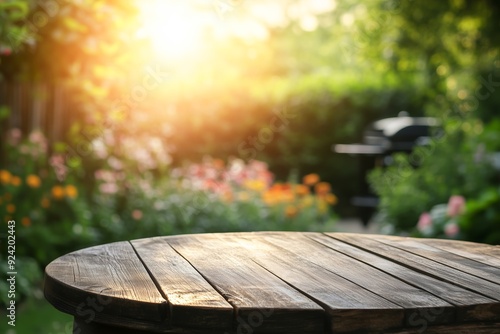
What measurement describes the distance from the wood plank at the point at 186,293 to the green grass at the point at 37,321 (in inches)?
87.9

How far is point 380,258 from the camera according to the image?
2.29m

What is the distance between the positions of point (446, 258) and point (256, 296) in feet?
2.66

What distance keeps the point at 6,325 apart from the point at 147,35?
197 cm

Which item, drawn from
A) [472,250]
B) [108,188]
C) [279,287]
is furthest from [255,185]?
[279,287]

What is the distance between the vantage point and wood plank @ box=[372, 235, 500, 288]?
82.2 inches

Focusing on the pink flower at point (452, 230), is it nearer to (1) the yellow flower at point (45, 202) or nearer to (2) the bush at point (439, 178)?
(2) the bush at point (439, 178)

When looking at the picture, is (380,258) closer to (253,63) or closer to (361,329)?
(361,329)

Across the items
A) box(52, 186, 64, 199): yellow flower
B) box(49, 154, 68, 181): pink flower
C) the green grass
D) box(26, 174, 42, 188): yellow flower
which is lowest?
the green grass

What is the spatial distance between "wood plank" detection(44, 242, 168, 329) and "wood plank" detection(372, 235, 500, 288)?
852mm

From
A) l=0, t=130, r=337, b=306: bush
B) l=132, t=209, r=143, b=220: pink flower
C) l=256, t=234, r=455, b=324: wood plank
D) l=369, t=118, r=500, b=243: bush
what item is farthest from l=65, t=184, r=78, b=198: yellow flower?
l=256, t=234, r=455, b=324: wood plank

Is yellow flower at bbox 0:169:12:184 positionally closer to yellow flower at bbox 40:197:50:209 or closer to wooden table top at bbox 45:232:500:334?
yellow flower at bbox 40:197:50:209

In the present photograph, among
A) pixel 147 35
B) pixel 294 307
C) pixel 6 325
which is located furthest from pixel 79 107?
pixel 294 307

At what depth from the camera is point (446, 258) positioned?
2322 mm

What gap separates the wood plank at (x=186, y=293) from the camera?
163 centimetres
